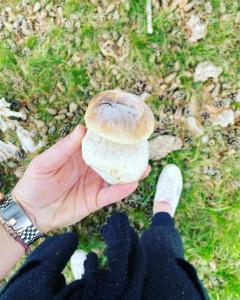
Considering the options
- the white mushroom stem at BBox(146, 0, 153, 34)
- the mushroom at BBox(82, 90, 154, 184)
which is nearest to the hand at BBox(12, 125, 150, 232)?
the mushroom at BBox(82, 90, 154, 184)

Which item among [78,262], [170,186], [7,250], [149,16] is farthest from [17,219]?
[149,16]

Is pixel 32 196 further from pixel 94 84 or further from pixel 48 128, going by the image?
pixel 94 84

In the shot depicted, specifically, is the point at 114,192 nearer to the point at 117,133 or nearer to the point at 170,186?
the point at 170,186

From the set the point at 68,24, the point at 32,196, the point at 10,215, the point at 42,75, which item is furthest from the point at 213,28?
the point at 10,215

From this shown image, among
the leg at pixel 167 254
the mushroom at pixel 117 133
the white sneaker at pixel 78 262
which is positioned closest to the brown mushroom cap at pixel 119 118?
the mushroom at pixel 117 133

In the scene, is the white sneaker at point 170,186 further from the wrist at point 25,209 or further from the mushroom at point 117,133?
the wrist at point 25,209

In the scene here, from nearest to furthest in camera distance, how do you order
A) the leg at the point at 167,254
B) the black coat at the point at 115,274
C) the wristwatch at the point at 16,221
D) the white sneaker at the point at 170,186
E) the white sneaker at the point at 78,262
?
the black coat at the point at 115,274 → the leg at the point at 167,254 → the wristwatch at the point at 16,221 → the white sneaker at the point at 170,186 → the white sneaker at the point at 78,262
